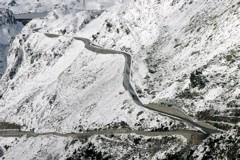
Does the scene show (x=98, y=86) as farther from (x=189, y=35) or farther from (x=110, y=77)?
(x=189, y=35)

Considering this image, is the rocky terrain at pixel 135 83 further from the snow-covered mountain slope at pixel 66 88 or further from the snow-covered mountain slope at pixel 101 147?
the snow-covered mountain slope at pixel 66 88

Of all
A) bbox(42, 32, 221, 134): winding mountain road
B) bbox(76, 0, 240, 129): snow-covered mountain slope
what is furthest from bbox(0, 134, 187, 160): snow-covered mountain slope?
bbox(76, 0, 240, 129): snow-covered mountain slope

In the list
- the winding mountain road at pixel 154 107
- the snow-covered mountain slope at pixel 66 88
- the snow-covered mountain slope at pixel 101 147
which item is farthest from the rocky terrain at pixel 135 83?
the winding mountain road at pixel 154 107

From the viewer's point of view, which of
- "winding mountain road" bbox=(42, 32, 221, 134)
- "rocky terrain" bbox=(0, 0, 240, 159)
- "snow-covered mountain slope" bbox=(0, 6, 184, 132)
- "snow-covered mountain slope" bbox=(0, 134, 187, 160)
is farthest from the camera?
"snow-covered mountain slope" bbox=(0, 6, 184, 132)

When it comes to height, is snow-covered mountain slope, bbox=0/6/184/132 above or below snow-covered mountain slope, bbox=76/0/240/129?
below

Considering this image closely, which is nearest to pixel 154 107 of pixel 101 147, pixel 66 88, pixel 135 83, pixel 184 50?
pixel 101 147

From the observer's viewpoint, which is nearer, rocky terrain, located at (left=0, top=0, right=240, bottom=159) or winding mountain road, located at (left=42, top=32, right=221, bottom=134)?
winding mountain road, located at (left=42, top=32, right=221, bottom=134)

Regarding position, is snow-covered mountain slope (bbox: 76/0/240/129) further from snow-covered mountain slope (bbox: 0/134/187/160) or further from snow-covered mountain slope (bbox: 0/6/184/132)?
snow-covered mountain slope (bbox: 0/134/187/160)

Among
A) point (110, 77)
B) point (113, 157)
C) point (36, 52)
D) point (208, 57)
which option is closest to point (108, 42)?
A: point (110, 77)

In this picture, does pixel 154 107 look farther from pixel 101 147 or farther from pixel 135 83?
pixel 135 83
